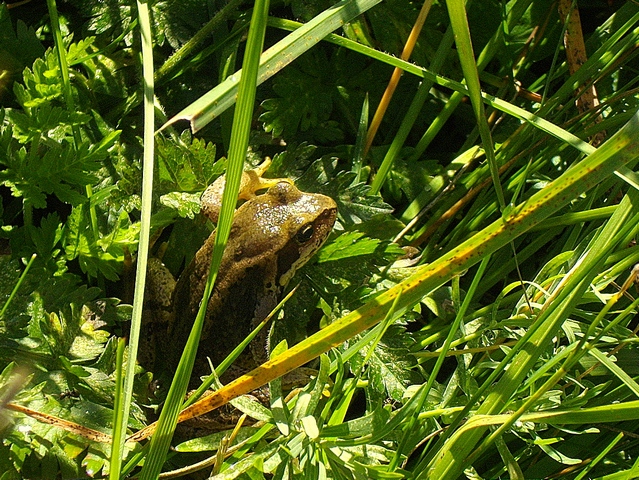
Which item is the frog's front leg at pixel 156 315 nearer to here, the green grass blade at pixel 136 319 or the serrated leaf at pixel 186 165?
the serrated leaf at pixel 186 165

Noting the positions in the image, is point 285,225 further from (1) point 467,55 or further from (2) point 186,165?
(1) point 467,55

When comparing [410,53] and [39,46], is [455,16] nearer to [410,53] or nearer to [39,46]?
[410,53]

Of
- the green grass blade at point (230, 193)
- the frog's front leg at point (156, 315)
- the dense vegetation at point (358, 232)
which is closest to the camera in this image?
the green grass blade at point (230, 193)

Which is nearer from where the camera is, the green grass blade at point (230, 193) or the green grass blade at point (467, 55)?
the green grass blade at point (230, 193)

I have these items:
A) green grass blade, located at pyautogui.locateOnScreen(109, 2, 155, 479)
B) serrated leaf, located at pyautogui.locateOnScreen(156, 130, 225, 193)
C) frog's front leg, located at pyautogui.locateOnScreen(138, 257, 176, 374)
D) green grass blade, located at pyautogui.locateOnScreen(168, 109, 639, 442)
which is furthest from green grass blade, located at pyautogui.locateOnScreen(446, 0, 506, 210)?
frog's front leg, located at pyautogui.locateOnScreen(138, 257, 176, 374)

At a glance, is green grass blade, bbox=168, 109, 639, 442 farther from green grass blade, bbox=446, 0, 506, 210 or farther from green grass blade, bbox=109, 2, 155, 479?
green grass blade, bbox=109, 2, 155, 479

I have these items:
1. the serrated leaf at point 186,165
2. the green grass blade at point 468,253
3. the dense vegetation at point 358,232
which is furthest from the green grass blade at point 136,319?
the serrated leaf at point 186,165

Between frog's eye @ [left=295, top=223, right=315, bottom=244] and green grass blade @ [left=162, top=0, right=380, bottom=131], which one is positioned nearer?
green grass blade @ [left=162, top=0, right=380, bottom=131]
